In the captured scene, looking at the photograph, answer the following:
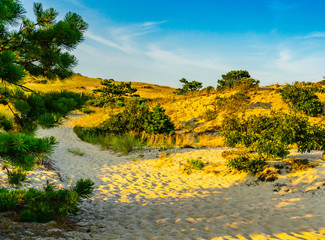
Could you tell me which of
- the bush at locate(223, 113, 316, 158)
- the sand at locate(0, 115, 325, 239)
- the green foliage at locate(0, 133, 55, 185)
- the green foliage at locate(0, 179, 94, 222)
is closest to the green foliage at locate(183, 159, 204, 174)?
the sand at locate(0, 115, 325, 239)

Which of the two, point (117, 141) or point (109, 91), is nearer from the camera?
point (117, 141)

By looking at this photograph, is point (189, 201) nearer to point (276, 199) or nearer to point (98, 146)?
point (276, 199)

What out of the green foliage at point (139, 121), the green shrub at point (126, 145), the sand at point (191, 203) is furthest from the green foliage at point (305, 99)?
the green shrub at point (126, 145)

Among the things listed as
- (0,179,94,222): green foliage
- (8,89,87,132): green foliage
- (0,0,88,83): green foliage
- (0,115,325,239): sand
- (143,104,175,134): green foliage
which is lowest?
(0,115,325,239): sand

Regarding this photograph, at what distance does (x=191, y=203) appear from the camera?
5.88 metres

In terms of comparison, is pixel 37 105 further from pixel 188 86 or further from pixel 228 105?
pixel 188 86

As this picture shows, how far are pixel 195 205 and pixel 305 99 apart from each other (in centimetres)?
1375

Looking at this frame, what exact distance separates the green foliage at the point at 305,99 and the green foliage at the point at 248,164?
8195 mm

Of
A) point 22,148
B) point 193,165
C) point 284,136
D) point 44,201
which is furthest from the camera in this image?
point 193,165

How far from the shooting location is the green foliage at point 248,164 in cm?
791

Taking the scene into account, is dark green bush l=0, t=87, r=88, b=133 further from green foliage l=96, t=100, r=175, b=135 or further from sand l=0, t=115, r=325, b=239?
green foliage l=96, t=100, r=175, b=135

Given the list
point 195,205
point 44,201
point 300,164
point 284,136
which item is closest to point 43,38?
point 44,201

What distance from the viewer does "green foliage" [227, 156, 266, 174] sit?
791 centimetres

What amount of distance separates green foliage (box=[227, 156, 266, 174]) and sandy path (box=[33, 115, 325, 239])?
16.1 inches
